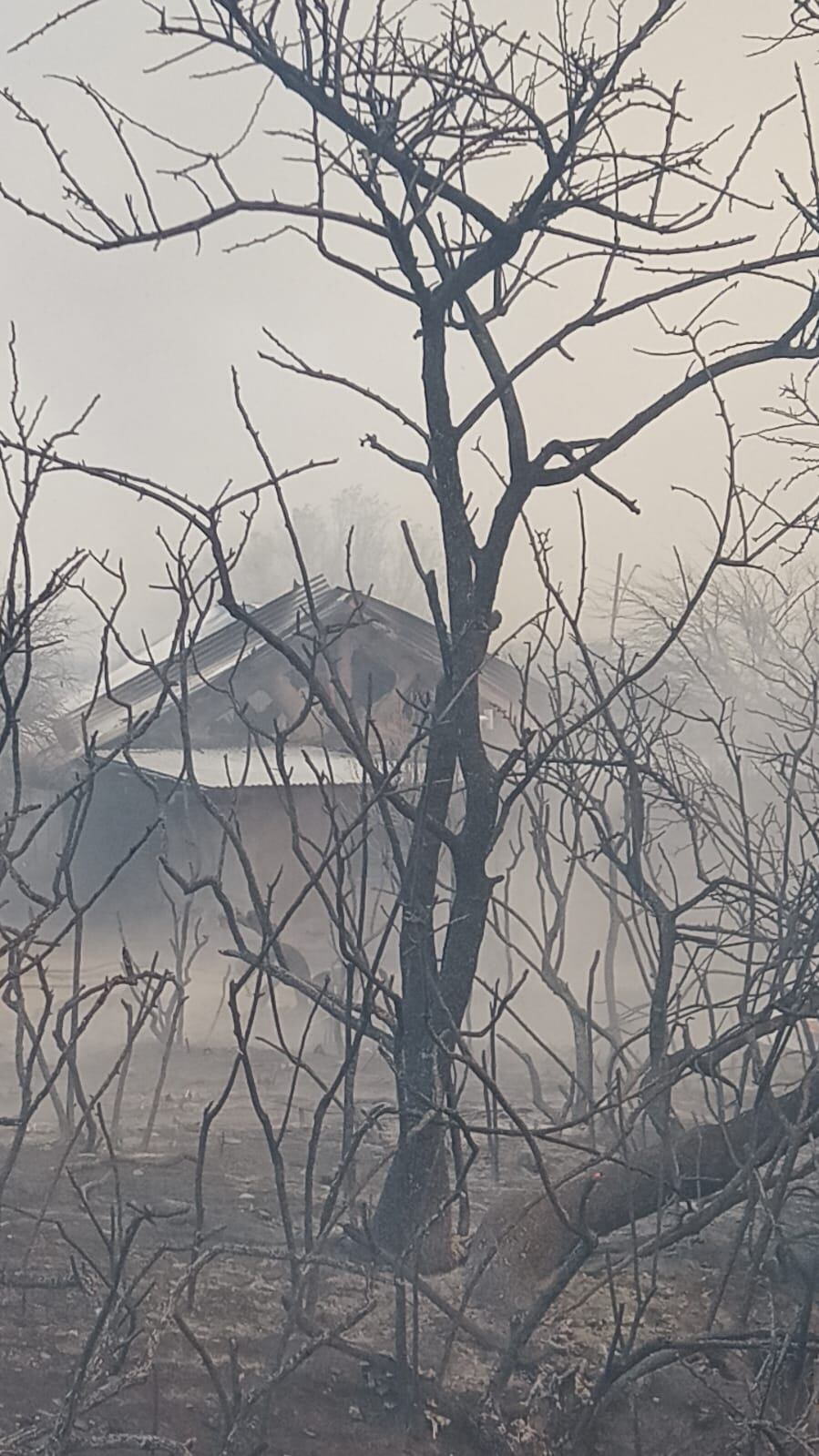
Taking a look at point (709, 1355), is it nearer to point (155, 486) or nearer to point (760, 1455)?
point (760, 1455)

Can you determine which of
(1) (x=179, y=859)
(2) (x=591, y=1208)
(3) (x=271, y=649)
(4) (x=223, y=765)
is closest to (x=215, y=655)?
(3) (x=271, y=649)

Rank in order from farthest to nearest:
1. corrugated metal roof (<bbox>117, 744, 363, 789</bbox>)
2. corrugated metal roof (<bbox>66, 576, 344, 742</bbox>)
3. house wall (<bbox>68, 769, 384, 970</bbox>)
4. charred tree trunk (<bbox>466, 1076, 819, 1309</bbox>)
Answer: corrugated metal roof (<bbox>66, 576, 344, 742</bbox>), corrugated metal roof (<bbox>117, 744, 363, 789</bbox>), house wall (<bbox>68, 769, 384, 970</bbox>), charred tree trunk (<bbox>466, 1076, 819, 1309</bbox>)

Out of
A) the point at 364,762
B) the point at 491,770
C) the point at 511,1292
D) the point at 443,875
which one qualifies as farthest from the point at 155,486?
the point at 443,875

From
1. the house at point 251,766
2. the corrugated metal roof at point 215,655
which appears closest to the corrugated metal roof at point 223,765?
the house at point 251,766

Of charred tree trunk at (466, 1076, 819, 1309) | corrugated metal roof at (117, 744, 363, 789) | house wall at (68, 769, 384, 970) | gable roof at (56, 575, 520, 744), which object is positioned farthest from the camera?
gable roof at (56, 575, 520, 744)

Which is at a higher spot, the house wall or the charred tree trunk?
the house wall

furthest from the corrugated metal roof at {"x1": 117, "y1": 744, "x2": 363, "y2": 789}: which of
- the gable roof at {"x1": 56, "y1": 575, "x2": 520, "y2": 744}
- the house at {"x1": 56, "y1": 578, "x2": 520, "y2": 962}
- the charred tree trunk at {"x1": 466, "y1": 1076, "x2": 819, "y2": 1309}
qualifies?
the charred tree trunk at {"x1": 466, "y1": 1076, "x2": 819, "y2": 1309}

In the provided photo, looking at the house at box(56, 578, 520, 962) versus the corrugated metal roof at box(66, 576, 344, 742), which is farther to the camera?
the corrugated metal roof at box(66, 576, 344, 742)

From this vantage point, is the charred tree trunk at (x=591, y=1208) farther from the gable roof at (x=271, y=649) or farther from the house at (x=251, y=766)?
the gable roof at (x=271, y=649)

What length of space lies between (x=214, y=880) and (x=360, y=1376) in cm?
165

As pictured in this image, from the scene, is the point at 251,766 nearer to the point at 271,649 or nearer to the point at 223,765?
the point at 223,765

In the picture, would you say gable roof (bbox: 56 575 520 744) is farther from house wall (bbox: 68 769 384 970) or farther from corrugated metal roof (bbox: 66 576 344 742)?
house wall (bbox: 68 769 384 970)

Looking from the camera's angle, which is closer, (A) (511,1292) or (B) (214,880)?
(B) (214,880)

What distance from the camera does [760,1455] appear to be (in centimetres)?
387
